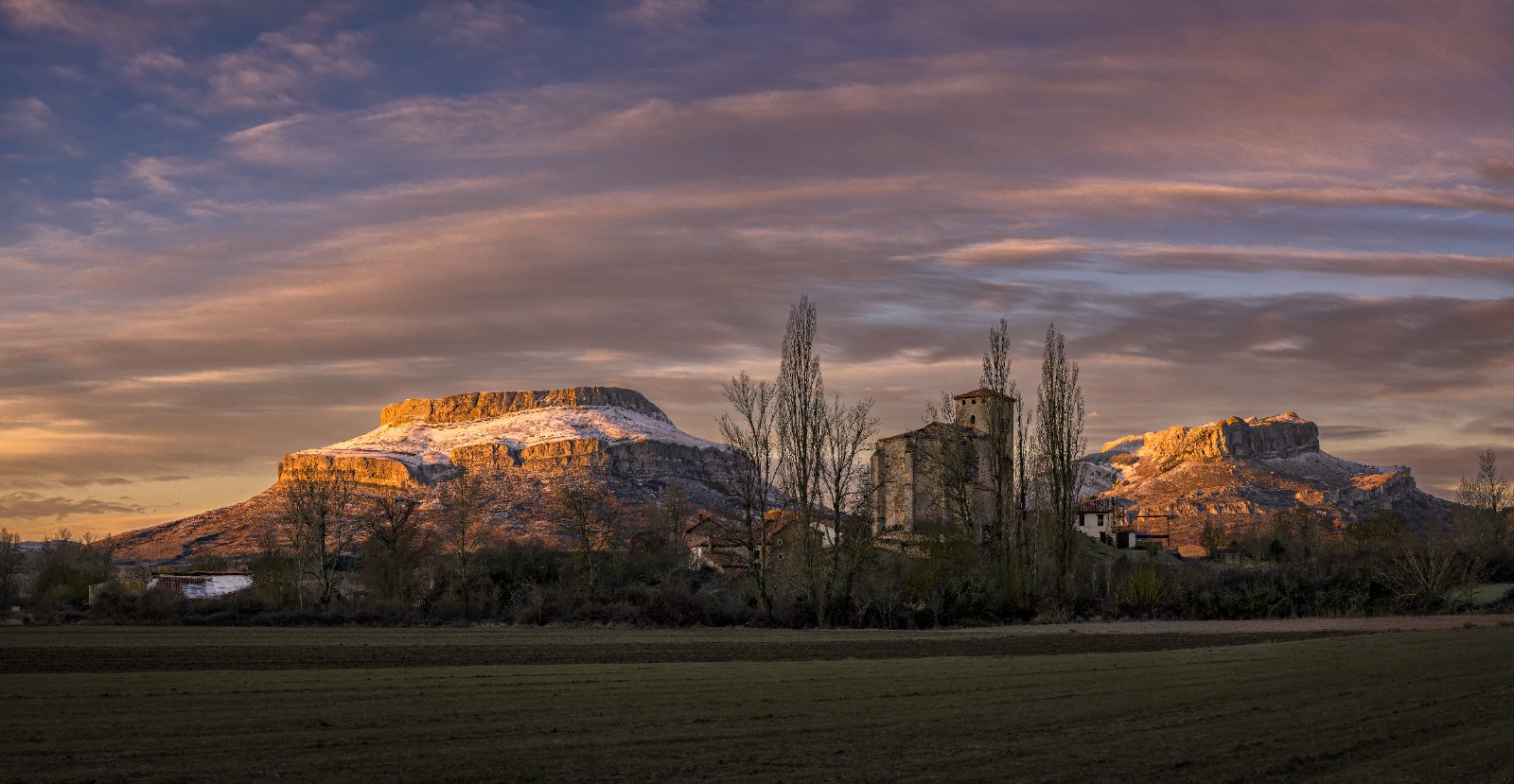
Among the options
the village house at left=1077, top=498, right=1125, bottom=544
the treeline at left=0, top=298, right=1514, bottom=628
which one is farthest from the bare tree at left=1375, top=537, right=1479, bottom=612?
the village house at left=1077, top=498, right=1125, bottom=544

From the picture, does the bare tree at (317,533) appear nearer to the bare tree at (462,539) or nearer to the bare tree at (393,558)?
the bare tree at (393,558)

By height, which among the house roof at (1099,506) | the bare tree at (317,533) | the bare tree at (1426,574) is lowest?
the bare tree at (1426,574)

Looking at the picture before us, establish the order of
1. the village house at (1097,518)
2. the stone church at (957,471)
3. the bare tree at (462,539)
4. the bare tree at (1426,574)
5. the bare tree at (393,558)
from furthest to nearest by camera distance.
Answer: the village house at (1097,518) < the stone church at (957,471) < the bare tree at (393,558) < the bare tree at (462,539) < the bare tree at (1426,574)

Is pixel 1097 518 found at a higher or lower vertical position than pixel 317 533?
higher

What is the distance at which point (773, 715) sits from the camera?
798 inches

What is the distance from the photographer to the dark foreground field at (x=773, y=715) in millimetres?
14953

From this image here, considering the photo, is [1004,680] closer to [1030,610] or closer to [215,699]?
[215,699]

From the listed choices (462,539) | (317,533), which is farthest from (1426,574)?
(317,533)

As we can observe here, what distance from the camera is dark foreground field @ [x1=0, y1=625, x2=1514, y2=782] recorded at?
49.1 feet

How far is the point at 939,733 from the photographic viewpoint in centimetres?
1795

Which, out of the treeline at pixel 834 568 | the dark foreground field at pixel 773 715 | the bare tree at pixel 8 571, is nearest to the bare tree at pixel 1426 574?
the treeline at pixel 834 568

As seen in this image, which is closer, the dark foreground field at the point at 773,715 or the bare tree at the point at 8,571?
the dark foreground field at the point at 773,715

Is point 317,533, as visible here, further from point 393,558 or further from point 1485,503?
point 1485,503

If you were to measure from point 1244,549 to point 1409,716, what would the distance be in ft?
295
